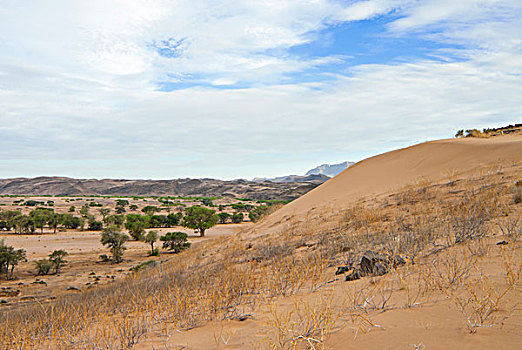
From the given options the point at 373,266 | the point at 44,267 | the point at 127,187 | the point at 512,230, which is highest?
the point at 127,187

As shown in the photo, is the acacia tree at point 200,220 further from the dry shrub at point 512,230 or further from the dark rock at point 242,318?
the dark rock at point 242,318

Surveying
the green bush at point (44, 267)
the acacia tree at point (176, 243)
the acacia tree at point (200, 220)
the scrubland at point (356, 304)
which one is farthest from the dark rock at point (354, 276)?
the acacia tree at point (200, 220)

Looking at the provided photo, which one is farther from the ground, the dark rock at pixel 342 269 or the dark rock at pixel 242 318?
the dark rock at pixel 342 269

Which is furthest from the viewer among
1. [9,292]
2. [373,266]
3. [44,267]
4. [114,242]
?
[114,242]

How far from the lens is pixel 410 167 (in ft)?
59.2

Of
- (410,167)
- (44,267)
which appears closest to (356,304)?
(410,167)

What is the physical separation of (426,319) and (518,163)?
11514 mm

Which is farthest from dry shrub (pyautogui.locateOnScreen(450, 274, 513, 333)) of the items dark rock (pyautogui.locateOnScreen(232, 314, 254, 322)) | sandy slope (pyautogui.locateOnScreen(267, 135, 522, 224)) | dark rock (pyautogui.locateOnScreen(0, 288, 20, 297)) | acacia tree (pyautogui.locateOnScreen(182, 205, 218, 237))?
acacia tree (pyautogui.locateOnScreen(182, 205, 218, 237))

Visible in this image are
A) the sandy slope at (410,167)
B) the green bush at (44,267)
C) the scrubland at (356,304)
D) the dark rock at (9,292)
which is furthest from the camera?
the green bush at (44,267)

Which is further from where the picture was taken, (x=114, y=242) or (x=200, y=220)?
(x=200, y=220)

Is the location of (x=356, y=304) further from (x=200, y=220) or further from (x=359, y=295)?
(x=200, y=220)

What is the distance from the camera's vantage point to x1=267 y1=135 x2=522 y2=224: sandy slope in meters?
14.5

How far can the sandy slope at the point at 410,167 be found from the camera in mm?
14484

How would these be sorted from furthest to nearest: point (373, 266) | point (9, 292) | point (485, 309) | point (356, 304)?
A: point (9, 292) → point (373, 266) → point (356, 304) → point (485, 309)
